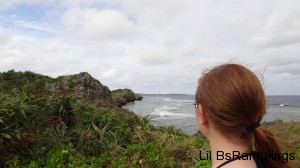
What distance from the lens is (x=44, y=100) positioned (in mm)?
8844

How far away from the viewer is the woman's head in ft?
6.42

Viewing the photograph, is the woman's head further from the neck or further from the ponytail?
the ponytail

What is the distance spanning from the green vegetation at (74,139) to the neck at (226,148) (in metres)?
5.11

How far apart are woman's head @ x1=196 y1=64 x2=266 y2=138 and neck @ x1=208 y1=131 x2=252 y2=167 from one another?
49mm

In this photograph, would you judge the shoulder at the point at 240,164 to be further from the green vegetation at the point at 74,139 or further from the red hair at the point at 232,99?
the green vegetation at the point at 74,139

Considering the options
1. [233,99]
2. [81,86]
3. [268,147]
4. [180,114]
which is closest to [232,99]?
[233,99]

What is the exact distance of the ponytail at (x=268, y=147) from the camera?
92.3 inches

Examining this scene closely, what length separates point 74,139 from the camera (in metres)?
8.39

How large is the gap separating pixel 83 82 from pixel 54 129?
309 inches

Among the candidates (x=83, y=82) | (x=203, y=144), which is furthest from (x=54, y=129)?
(x=83, y=82)

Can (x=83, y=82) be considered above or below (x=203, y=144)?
above

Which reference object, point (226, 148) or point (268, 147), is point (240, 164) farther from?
point (268, 147)

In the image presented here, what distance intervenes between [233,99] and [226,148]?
0.34 m

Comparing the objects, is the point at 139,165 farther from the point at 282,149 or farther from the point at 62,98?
the point at 282,149
